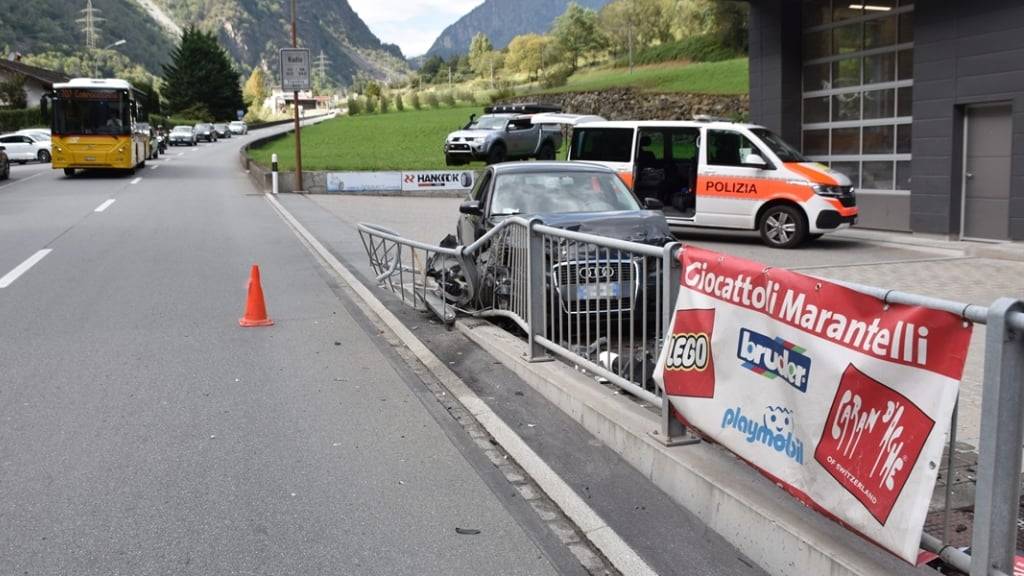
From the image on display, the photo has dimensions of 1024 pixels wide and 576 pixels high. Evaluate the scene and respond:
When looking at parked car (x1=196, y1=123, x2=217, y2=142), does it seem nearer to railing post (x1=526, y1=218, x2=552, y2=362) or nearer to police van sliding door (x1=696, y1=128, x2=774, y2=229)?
police van sliding door (x1=696, y1=128, x2=774, y2=229)

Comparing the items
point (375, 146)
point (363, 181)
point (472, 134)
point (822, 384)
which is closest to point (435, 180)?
point (363, 181)

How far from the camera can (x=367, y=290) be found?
39.5 ft

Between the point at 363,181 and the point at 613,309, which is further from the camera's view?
the point at 363,181

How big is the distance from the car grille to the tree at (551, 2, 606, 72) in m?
119

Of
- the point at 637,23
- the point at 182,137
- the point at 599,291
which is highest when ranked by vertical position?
the point at 637,23

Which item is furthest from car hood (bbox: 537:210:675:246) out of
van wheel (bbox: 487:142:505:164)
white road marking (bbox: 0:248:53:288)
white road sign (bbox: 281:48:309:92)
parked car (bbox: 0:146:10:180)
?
parked car (bbox: 0:146:10:180)

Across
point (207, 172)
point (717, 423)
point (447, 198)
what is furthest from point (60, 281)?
point (207, 172)

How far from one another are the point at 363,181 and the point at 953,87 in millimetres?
18270

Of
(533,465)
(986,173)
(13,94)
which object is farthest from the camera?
(13,94)

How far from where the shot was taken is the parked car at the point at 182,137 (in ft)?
234

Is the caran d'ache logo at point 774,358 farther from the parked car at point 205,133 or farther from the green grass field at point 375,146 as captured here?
the parked car at point 205,133

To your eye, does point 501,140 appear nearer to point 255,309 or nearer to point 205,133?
point 255,309

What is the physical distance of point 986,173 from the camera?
52.4 ft

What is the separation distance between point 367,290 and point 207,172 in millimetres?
29624
